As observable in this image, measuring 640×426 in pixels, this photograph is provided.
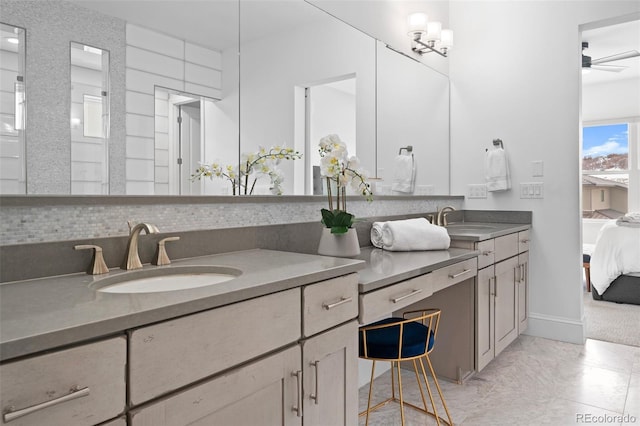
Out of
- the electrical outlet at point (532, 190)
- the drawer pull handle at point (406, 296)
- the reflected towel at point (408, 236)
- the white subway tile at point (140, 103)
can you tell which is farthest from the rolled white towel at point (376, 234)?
the electrical outlet at point (532, 190)

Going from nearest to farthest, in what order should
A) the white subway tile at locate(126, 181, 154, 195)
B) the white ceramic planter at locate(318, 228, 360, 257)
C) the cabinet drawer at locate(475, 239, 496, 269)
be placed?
the white subway tile at locate(126, 181, 154, 195)
the white ceramic planter at locate(318, 228, 360, 257)
the cabinet drawer at locate(475, 239, 496, 269)

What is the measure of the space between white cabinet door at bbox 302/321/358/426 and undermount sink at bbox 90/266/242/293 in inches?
12.8

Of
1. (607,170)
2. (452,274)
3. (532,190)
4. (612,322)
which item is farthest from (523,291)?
(607,170)

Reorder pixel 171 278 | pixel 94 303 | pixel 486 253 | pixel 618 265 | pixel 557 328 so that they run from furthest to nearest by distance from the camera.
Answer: pixel 618 265
pixel 557 328
pixel 486 253
pixel 171 278
pixel 94 303

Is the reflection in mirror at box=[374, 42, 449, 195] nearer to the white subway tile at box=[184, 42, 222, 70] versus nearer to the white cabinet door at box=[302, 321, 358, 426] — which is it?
the white subway tile at box=[184, 42, 222, 70]

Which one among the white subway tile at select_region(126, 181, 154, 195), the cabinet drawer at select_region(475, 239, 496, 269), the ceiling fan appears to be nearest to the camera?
the white subway tile at select_region(126, 181, 154, 195)

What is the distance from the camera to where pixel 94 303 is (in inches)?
35.4

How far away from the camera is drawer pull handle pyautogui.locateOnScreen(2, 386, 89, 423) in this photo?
26.4 inches

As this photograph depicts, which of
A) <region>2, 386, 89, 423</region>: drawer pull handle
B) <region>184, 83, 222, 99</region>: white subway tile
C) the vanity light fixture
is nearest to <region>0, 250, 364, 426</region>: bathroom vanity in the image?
<region>2, 386, 89, 423</region>: drawer pull handle

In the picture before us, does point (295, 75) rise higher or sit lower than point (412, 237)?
higher

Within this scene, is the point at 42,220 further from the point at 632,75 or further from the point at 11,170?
the point at 632,75

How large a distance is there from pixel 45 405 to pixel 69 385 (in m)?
0.04

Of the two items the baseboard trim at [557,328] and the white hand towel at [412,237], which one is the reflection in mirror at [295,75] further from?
the baseboard trim at [557,328]

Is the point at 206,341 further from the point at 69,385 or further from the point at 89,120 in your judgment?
the point at 89,120
